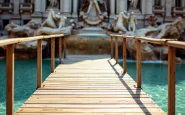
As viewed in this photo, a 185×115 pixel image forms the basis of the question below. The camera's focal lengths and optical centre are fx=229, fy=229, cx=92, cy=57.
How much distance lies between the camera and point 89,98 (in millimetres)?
3715

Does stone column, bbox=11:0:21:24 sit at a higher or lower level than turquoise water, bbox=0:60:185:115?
higher

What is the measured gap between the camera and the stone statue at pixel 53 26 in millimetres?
14440

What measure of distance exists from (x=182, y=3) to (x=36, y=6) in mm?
13125

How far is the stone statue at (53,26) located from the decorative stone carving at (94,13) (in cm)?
245

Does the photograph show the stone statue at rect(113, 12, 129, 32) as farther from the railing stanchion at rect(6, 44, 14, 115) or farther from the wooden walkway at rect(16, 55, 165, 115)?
the railing stanchion at rect(6, 44, 14, 115)

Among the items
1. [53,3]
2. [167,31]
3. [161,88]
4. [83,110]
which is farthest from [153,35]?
[83,110]

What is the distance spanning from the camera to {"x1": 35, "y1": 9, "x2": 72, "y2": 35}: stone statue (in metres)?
14.4

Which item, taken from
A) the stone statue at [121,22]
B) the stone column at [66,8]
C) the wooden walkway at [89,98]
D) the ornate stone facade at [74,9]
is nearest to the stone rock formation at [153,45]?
the stone statue at [121,22]

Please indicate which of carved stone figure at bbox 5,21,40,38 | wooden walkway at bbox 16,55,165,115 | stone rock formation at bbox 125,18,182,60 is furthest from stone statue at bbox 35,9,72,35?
wooden walkway at bbox 16,55,165,115

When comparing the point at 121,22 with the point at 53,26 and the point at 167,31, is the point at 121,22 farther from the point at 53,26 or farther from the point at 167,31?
the point at 53,26

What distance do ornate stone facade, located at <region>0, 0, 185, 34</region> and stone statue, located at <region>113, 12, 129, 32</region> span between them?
217 cm

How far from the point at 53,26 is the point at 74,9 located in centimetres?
365

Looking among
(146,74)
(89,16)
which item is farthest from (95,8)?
(146,74)

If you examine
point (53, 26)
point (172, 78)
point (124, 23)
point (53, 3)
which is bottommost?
point (172, 78)
